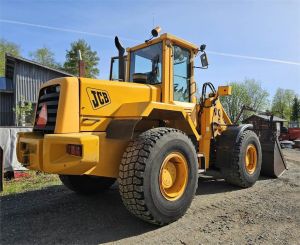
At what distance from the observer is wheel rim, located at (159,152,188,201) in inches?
187

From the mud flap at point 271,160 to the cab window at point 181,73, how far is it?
317 cm

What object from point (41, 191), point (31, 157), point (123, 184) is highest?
point (31, 157)

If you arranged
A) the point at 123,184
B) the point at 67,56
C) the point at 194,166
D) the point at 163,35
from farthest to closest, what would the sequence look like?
the point at 67,56, the point at 163,35, the point at 194,166, the point at 123,184

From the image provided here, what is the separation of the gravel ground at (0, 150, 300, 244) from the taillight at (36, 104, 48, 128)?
1401mm

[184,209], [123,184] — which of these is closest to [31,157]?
[123,184]

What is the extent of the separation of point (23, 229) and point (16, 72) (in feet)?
57.1

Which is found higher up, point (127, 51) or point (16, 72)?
point (16, 72)

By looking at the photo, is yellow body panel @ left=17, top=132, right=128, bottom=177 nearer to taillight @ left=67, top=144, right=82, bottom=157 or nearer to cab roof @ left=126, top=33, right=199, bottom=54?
taillight @ left=67, top=144, right=82, bottom=157

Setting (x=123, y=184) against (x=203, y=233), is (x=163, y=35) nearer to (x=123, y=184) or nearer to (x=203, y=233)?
(x=123, y=184)

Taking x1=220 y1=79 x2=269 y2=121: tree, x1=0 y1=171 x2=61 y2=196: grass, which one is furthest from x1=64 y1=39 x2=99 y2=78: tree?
x1=0 y1=171 x2=61 y2=196: grass

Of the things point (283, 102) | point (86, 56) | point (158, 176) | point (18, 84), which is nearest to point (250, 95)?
point (283, 102)

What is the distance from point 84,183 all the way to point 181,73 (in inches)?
108

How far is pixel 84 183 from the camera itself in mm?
6086

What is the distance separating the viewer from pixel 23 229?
4.52 meters
